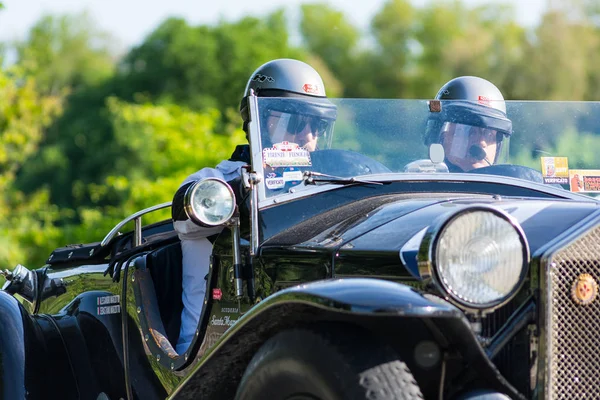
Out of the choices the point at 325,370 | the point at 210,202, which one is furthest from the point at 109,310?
the point at 325,370

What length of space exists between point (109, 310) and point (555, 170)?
2.48m

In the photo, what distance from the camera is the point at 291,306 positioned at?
11.8 ft

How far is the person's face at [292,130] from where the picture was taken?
4.68m

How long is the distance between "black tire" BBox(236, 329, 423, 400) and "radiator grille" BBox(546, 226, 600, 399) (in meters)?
0.55

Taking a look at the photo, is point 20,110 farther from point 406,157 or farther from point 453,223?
point 453,223

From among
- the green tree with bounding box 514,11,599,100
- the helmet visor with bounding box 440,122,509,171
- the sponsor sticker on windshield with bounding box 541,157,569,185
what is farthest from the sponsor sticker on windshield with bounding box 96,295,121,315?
the green tree with bounding box 514,11,599,100

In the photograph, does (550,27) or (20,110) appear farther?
(550,27)

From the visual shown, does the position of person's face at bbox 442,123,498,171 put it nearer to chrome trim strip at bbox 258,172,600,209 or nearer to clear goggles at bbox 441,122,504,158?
clear goggles at bbox 441,122,504,158

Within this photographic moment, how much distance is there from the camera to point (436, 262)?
11.1 ft

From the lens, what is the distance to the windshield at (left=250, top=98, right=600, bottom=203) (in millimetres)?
4648

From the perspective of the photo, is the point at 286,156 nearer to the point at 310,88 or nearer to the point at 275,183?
the point at 275,183

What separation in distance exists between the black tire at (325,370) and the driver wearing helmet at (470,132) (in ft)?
5.19

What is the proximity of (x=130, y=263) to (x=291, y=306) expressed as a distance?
1.94m

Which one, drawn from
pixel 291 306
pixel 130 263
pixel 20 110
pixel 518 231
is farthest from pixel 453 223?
pixel 20 110
